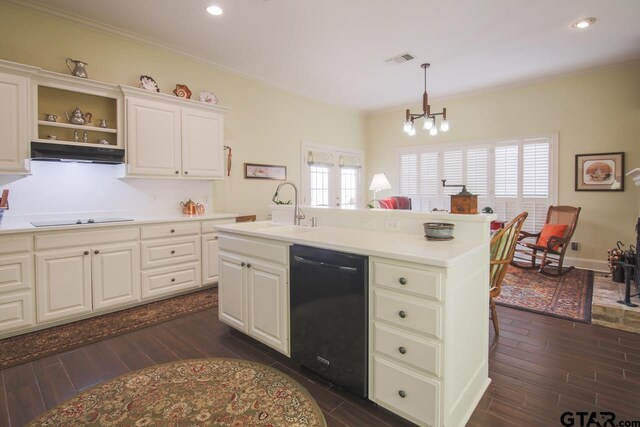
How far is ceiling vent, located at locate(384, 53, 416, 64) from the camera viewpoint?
4.40 meters

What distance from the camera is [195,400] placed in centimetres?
198

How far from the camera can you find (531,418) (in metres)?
1.82

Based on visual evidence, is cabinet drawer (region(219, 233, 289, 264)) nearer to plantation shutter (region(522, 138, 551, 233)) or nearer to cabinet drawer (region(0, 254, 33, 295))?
cabinet drawer (region(0, 254, 33, 295))

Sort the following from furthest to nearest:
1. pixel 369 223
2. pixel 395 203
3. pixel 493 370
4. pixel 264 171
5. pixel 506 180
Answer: pixel 395 203
pixel 506 180
pixel 264 171
pixel 369 223
pixel 493 370

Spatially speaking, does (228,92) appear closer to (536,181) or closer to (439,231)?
(439,231)

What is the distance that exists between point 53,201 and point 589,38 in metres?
6.27

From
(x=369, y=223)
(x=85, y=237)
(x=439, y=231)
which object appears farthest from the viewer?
(x=85, y=237)

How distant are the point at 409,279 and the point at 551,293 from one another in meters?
3.22

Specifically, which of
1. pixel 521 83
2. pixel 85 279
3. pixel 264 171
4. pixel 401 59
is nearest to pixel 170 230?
pixel 85 279

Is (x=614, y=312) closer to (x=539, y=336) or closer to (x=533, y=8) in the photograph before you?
(x=539, y=336)

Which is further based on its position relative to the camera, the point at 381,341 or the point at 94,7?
the point at 94,7

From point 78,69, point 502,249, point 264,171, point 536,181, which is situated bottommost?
point 502,249

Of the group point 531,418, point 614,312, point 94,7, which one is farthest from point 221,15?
point 614,312

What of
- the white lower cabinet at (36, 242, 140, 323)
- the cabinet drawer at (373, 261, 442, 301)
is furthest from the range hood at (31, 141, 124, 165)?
the cabinet drawer at (373, 261, 442, 301)
